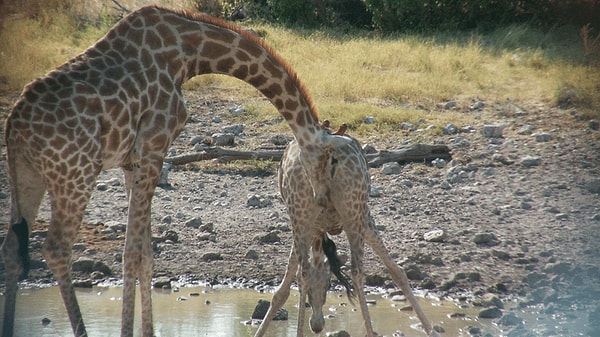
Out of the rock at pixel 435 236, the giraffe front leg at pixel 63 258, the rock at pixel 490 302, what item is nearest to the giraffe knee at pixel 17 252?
the giraffe front leg at pixel 63 258

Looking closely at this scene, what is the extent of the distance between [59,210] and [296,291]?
295 centimetres

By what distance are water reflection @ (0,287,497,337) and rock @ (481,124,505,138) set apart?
162 inches

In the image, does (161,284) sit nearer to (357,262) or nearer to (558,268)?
(357,262)

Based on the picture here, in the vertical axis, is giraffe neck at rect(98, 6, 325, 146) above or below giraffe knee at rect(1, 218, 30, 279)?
above

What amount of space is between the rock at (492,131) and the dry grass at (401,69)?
0.59 metres

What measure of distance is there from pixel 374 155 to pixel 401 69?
164 inches

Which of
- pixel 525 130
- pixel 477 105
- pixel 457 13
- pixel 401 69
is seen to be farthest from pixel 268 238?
pixel 457 13

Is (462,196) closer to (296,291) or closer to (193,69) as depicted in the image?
(296,291)

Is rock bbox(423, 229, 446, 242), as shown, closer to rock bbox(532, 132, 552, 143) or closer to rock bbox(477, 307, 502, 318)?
rock bbox(477, 307, 502, 318)

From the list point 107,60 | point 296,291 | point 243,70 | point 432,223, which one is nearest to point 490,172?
point 432,223

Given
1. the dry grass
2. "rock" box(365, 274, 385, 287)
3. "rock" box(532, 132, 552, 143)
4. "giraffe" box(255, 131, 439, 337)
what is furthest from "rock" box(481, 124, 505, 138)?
"giraffe" box(255, 131, 439, 337)

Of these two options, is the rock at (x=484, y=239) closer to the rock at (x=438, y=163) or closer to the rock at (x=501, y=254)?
the rock at (x=501, y=254)

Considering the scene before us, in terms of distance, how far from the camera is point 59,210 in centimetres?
601

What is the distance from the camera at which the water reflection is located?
7281 millimetres
